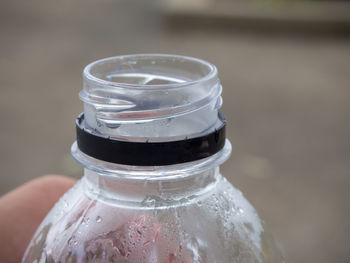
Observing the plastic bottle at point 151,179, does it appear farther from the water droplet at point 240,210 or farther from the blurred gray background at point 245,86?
the blurred gray background at point 245,86

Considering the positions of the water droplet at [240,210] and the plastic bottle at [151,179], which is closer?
the plastic bottle at [151,179]

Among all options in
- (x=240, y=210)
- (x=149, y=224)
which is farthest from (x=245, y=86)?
(x=149, y=224)

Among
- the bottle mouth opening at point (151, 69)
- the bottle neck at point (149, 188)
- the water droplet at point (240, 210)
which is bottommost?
the water droplet at point (240, 210)

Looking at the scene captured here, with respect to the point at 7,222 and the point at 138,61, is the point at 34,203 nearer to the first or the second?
the point at 7,222

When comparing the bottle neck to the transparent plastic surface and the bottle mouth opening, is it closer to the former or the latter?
the transparent plastic surface

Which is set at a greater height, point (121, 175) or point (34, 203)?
point (121, 175)

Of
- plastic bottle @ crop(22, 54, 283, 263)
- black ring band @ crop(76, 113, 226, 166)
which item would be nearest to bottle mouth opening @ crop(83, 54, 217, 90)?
plastic bottle @ crop(22, 54, 283, 263)

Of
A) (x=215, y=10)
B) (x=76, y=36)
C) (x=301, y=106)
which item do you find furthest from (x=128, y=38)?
(x=301, y=106)

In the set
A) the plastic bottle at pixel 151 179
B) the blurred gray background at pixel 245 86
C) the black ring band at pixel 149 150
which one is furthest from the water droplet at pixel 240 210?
the blurred gray background at pixel 245 86

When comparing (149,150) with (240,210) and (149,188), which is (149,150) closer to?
(149,188)
